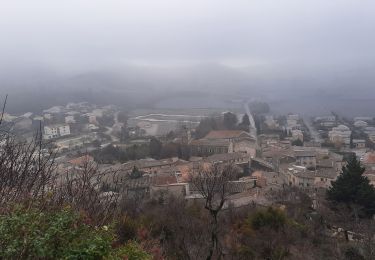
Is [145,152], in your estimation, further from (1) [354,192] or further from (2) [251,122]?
(2) [251,122]

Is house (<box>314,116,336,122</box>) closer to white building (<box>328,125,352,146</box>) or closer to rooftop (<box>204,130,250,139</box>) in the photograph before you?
white building (<box>328,125,352,146</box>)

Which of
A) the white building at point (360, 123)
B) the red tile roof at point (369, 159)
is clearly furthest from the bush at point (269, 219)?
the white building at point (360, 123)

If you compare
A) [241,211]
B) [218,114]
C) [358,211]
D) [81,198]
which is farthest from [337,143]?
[81,198]

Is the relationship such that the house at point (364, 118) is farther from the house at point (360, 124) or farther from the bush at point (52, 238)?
the bush at point (52, 238)

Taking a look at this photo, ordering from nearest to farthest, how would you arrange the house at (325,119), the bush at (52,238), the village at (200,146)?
the bush at (52,238) < the village at (200,146) < the house at (325,119)

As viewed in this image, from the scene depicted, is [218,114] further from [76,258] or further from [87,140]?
[76,258]

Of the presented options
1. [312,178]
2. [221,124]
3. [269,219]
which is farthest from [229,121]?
[269,219]
